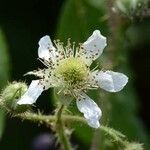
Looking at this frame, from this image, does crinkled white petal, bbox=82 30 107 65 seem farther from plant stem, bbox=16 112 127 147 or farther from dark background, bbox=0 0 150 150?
dark background, bbox=0 0 150 150

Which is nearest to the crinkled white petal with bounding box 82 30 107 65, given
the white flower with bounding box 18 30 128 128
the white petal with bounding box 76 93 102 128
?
the white flower with bounding box 18 30 128 128

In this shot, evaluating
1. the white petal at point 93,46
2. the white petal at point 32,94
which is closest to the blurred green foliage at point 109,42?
the white petal at point 93,46

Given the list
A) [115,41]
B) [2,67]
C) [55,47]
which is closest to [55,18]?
[2,67]

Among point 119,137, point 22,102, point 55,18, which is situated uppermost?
point 55,18

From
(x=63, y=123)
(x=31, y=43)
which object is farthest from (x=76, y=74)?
(x=31, y=43)

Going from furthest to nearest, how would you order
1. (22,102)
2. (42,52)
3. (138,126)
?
(138,126), (42,52), (22,102)

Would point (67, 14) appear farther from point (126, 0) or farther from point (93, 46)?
point (93, 46)

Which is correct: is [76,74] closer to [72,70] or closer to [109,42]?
[72,70]
